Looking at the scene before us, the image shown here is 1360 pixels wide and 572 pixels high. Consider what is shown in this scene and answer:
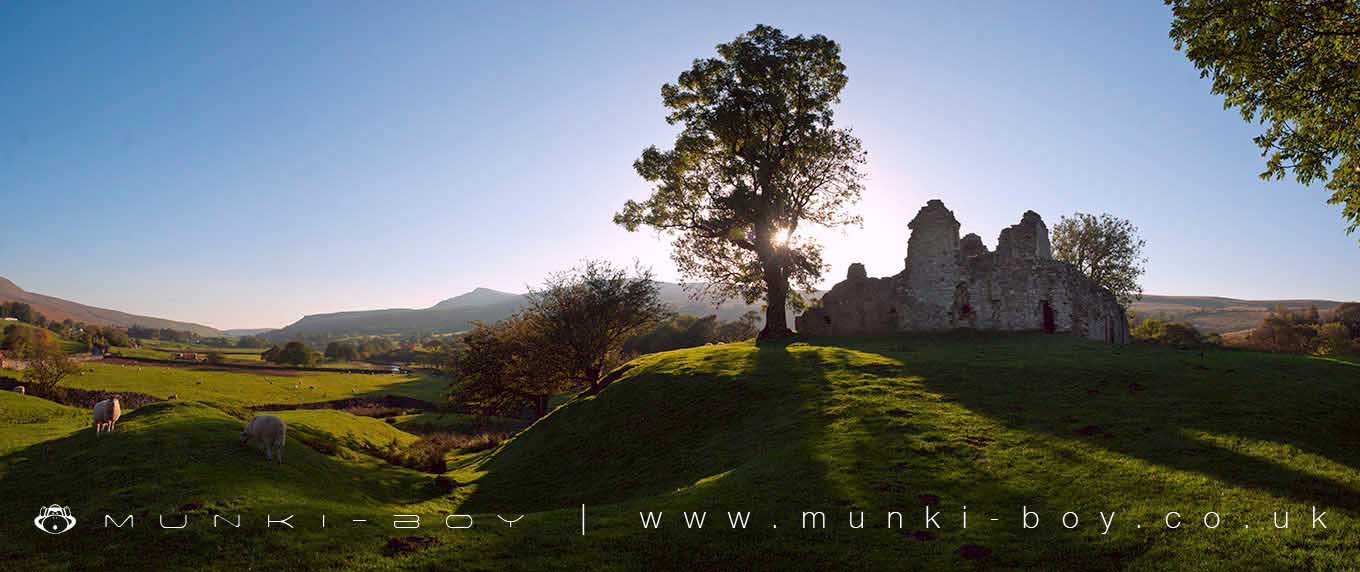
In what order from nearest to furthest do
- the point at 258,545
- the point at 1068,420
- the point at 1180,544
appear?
the point at 1180,544 < the point at 258,545 < the point at 1068,420

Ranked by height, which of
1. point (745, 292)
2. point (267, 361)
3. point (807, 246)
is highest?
point (807, 246)

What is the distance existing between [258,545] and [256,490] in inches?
191

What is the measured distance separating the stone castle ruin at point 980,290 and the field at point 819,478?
555 inches

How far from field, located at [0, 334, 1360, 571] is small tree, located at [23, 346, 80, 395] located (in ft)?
91.5

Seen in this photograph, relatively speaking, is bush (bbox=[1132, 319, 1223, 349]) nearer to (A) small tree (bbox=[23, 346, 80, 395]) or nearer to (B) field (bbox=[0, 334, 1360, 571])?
(B) field (bbox=[0, 334, 1360, 571])

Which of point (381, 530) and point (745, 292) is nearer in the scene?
point (381, 530)

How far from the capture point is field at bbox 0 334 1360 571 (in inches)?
448

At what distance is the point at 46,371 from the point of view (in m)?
49.6

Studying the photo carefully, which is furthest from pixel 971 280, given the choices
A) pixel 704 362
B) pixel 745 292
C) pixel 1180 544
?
pixel 1180 544

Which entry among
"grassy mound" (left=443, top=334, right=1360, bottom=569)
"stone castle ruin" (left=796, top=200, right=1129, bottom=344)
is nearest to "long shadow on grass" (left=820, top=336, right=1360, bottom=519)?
"grassy mound" (left=443, top=334, right=1360, bottom=569)

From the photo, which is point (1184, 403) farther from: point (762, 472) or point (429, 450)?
point (429, 450)

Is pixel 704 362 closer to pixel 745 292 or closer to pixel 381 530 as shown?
pixel 745 292

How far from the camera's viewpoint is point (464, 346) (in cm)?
5728

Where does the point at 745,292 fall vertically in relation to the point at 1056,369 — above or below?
above
